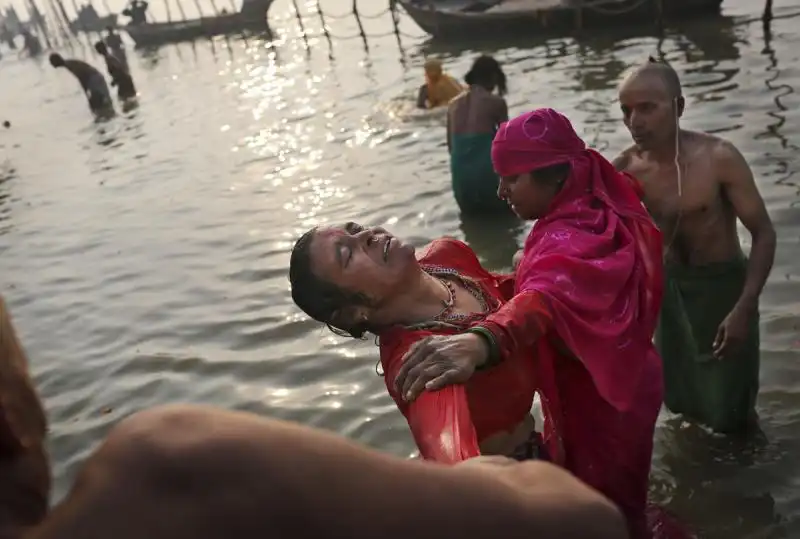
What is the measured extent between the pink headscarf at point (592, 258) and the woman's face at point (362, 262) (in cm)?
37

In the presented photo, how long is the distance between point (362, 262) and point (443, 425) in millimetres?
686

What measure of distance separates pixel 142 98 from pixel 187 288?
1549 centimetres

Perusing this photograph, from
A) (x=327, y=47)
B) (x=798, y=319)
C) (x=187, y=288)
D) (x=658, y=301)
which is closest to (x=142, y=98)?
(x=327, y=47)

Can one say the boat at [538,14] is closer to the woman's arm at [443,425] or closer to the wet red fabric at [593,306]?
the wet red fabric at [593,306]

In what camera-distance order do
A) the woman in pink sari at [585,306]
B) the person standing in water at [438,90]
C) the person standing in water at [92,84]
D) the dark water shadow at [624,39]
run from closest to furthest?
1. the woman in pink sari at [585,306]
2. the person standing in water at [438,90]
3. the dark water shadow at [624,39]
4. the person standing in water at [92,84]

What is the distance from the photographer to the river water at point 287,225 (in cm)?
460

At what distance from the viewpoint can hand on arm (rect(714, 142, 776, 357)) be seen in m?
3.36

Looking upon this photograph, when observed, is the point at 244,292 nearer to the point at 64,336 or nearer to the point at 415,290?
the point at 64,336

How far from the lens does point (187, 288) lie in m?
7.24

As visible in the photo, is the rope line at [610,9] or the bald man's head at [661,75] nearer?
the bald man's head at [661,75]

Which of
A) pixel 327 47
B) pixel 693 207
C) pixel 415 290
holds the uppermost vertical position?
pixel 415 290

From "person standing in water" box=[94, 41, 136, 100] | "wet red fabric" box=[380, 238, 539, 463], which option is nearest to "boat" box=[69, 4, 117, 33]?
"person standing in water" box=[94, 41, 136, 100]

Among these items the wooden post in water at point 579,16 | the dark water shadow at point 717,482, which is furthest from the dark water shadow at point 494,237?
the wooden post in water at point 579,16

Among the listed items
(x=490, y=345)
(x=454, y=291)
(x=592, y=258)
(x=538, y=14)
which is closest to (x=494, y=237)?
(x=454, y=291)
